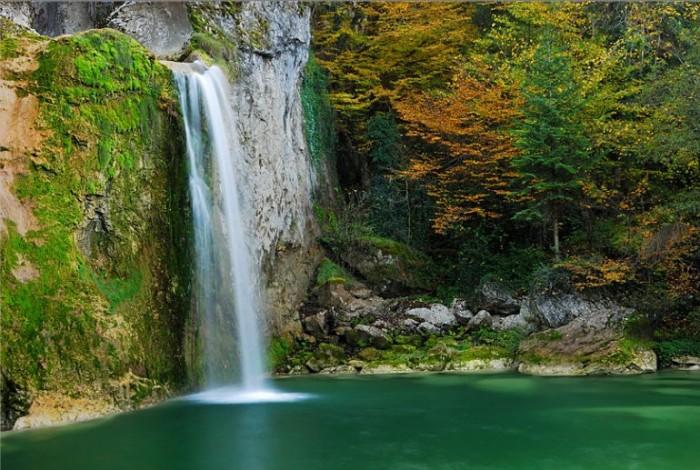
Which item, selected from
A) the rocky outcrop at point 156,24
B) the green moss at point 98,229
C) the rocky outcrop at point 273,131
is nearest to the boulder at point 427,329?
the rocky outcrop at point 273,131

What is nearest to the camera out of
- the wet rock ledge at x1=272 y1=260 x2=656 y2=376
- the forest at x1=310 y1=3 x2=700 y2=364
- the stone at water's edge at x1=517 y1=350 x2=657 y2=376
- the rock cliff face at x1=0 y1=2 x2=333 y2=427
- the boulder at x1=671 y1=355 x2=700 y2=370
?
the rock cliff face at x1=0 y1=2 x2=333 y2=427

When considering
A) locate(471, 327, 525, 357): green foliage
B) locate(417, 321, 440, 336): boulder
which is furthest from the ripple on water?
locate(471, 327, 525, 357): green foliage

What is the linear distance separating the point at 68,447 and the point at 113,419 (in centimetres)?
152

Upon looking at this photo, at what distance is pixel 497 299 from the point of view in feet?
50.0

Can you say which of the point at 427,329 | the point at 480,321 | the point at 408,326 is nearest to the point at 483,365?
the point at 480,321

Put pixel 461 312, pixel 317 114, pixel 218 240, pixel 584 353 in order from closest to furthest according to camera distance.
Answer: pixel 218 240 < pixel 584 353 < pixel 461 312 < pixel 317 114

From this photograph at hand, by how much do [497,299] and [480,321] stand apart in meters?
0.93

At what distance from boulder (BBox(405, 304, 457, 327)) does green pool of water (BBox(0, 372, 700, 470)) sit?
3431 millimetres

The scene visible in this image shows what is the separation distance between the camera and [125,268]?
10.1 metres

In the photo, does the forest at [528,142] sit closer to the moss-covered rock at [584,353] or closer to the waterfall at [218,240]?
the moss-covered rock at [584,353]

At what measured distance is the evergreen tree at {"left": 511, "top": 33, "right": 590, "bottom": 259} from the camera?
14703mm

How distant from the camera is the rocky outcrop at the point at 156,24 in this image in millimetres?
13844

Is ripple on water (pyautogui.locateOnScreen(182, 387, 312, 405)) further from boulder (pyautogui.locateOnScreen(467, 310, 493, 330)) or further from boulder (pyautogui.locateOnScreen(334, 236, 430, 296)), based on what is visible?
boulder (pyautogui.locateOnScreen(334, 236, 430, 296))

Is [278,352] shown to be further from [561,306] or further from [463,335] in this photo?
[561,306]
